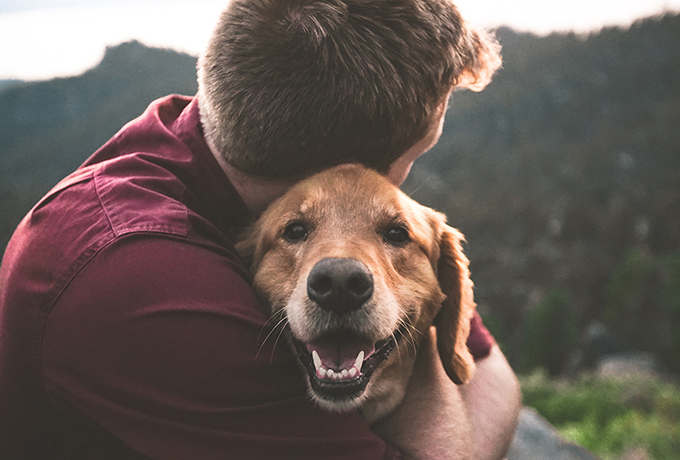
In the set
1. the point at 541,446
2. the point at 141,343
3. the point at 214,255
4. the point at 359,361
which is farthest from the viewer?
the point at 541,446

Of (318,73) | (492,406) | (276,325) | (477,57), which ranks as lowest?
(492,406)

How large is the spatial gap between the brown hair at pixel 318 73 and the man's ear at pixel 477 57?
112mm

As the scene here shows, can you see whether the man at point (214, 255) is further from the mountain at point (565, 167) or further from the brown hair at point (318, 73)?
the mountain at point (565, 167)

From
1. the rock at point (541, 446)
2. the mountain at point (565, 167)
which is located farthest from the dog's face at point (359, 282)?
the mountain at point (565, 167)

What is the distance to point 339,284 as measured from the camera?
194cm

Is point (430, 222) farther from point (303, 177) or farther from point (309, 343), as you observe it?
point (309, 343)

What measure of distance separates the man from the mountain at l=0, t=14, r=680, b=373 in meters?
25.7

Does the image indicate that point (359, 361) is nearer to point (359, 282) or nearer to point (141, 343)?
point (359, 282)

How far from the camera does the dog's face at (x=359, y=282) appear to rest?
1991 mm

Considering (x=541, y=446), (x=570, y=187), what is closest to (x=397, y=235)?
(x=541, y=446)

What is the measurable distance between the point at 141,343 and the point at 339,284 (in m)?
0.73

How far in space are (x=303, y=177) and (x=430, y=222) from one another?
73 cm

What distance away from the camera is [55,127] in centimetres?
810

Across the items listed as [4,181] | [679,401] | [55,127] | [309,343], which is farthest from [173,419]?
[679,401]
